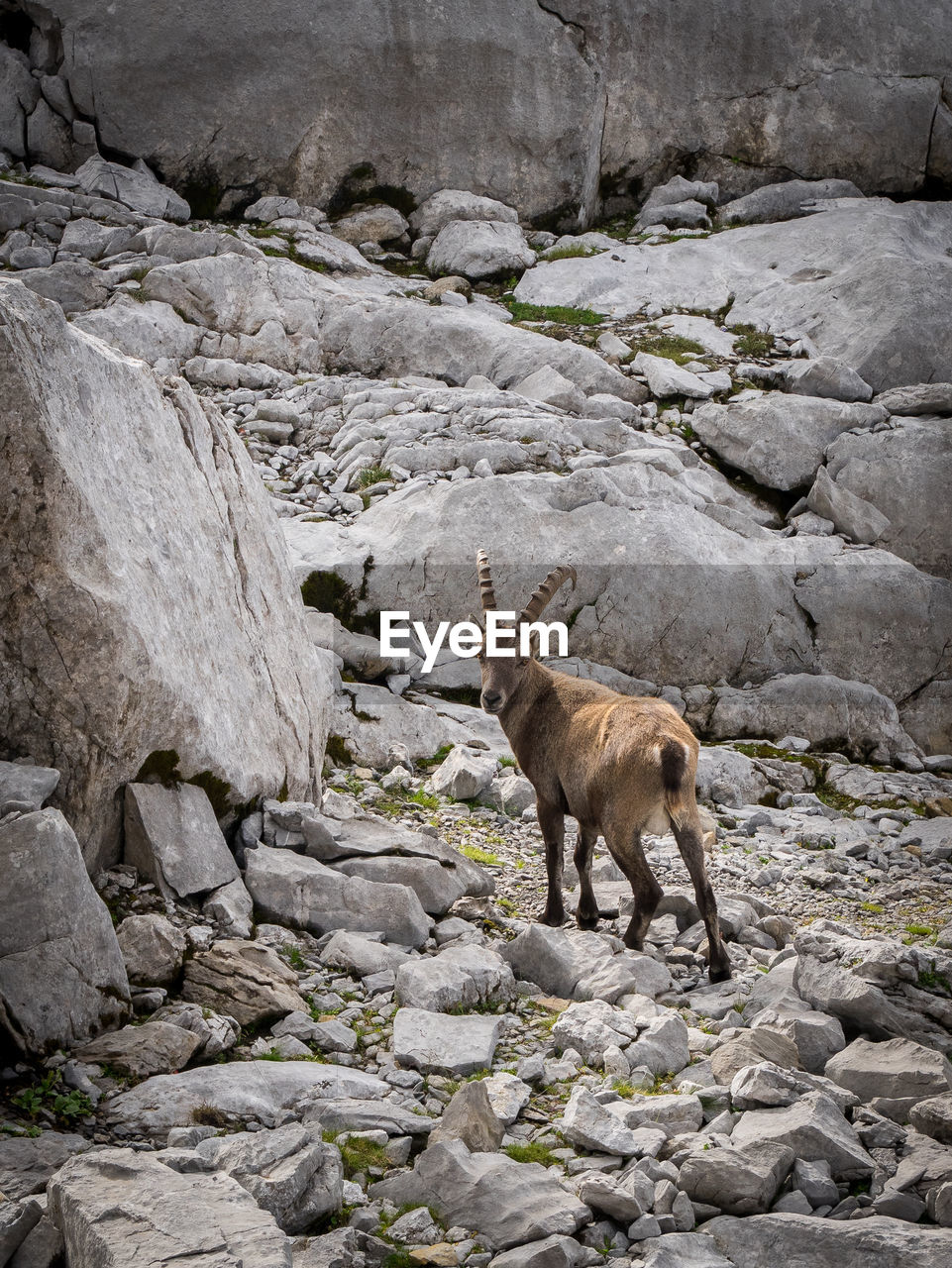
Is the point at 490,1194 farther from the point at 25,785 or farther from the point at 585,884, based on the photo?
the point at 585,884

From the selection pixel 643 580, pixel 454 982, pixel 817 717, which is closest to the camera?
pixel 454 982

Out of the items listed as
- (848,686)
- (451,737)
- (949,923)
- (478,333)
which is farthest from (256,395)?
(949,923)

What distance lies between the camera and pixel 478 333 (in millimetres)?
20797

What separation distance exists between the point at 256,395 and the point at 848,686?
36.6ft

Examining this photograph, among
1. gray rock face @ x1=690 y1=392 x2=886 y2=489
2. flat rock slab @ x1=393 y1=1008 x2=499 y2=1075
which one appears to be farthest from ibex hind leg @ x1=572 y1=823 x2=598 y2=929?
gray rock face @ x1=690 y1=392 x2=886 y2=489

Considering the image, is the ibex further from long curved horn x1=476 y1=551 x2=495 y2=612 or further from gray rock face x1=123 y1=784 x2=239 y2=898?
gray rock face x1=123 y1=784 x2=239 y2=898

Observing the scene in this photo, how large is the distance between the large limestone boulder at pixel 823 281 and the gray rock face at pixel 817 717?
8.42m

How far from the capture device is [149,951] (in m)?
6.56

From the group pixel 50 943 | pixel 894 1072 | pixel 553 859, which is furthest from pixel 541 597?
pixel 50 943

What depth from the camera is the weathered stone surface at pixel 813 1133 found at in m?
5.11

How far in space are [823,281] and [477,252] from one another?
7.62m

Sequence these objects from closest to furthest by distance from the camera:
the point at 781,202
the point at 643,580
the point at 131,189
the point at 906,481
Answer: the point at 643,580, the point at 906,481, the point at 131,189, the point at 781,202

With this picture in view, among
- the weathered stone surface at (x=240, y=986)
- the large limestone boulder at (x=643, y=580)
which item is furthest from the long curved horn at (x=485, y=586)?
the large limestone boulder at (x=643, y=580)

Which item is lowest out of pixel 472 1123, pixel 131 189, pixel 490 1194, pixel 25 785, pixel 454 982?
pixel 454 982
